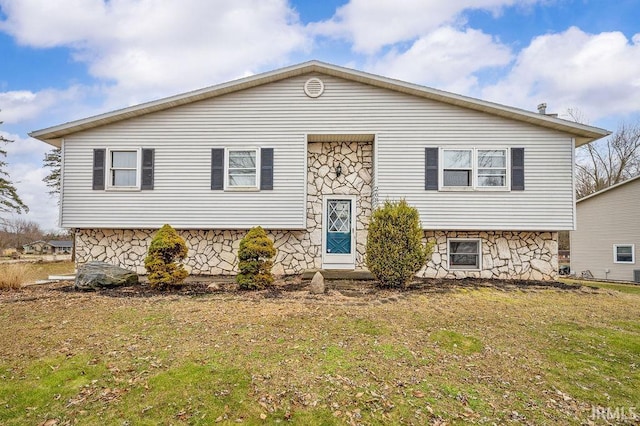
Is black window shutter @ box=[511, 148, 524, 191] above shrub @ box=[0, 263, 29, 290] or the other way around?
above

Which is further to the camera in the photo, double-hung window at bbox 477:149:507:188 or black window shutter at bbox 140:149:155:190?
black window shutter at bbox 140:149:155:190

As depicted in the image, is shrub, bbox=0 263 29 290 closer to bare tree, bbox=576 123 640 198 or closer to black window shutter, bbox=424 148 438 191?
black window shutter, bbox=424 148 438 191

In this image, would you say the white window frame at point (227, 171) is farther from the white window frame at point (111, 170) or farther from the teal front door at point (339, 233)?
the white window frame at point (111, 170)

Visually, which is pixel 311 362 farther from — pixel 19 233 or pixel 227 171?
pixel 19 233

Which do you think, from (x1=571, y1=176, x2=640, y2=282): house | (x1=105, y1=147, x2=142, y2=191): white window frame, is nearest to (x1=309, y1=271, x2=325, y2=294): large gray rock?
(x1=105, y1=147, x2=142, y2=191): white window frame

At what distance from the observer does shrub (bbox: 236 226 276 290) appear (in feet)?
24.7

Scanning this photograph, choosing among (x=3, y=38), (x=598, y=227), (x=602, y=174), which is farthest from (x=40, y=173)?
(x=602, y=174)

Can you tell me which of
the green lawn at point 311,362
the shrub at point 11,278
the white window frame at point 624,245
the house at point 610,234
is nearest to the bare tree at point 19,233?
the shrub at point 11,278

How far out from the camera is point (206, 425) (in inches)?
115

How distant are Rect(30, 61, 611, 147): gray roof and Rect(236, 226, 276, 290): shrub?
450 cm

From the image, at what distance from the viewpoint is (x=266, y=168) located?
952 centimetres

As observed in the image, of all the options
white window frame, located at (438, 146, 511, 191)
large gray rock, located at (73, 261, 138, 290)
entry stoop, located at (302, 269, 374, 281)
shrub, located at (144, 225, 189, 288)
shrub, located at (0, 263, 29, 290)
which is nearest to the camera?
shrub, located at (144, 225, 189, 288)

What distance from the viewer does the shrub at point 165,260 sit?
7.45 metres

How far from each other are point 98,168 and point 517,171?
462 inches
